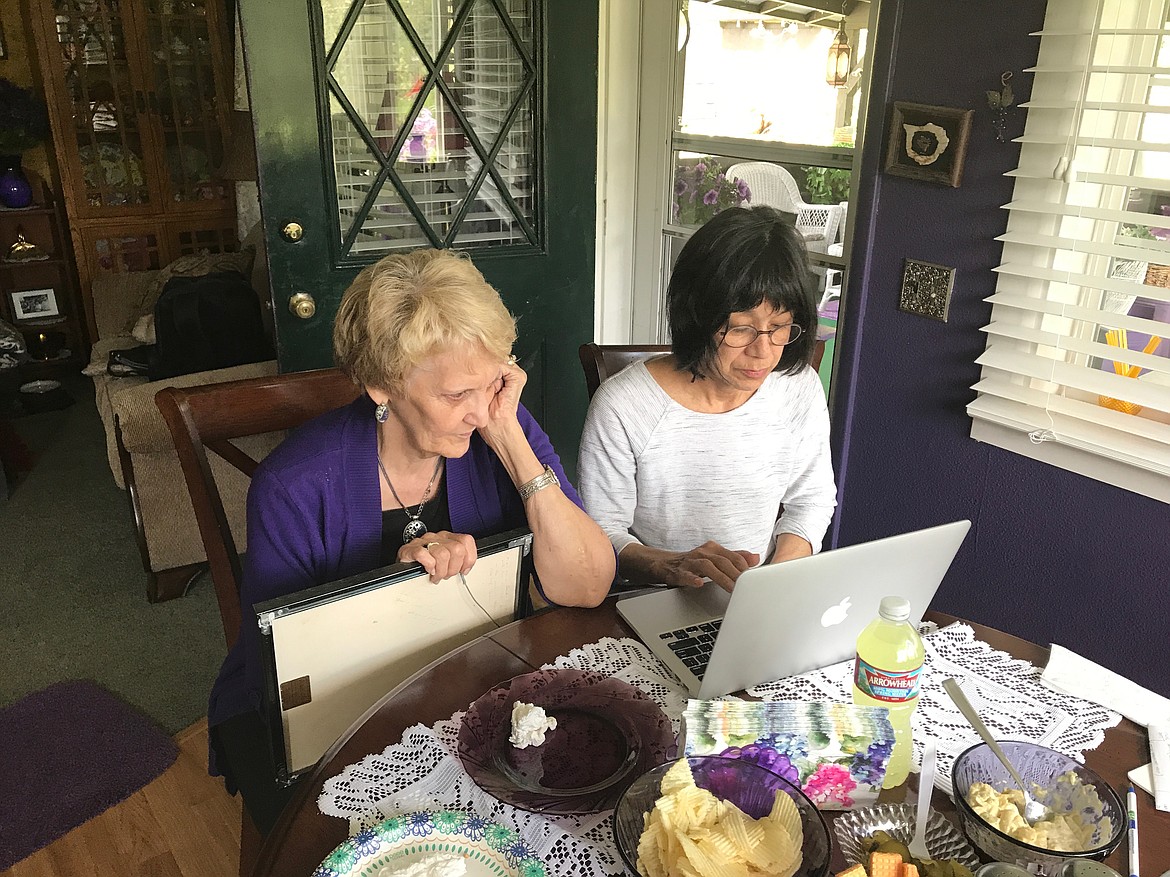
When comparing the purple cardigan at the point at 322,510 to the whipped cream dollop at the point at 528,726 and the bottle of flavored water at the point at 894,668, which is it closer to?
the whipped cream dollop at the point at 528,726

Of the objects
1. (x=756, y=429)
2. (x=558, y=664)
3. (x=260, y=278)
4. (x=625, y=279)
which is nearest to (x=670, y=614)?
(x=558, y=664)

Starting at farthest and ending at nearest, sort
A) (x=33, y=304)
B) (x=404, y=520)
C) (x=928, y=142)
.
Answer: (x=33, y=304) < (x=928, y=142) < (x=404, y=520)

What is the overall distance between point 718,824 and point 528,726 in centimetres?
25

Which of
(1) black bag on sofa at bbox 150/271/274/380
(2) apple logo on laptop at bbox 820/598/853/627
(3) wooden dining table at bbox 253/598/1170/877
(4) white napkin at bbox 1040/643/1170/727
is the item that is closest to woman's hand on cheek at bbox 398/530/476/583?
(3) wooden dining table at bbox 253/598/1170/877

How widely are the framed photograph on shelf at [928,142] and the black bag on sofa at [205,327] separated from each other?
2046 millimetres

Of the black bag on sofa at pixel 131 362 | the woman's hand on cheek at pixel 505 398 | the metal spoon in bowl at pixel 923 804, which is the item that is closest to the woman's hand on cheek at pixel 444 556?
the woman's hand on cheek at pixel 505 398

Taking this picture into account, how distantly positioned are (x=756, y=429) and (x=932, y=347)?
0.71 metres

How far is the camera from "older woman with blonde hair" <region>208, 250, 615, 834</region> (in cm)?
124

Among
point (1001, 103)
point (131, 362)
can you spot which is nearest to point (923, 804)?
point (1001, 103)

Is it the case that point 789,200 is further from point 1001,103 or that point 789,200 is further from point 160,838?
point 160,838

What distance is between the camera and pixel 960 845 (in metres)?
0.87

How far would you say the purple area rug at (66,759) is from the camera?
1.90 meters

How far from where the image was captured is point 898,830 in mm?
874

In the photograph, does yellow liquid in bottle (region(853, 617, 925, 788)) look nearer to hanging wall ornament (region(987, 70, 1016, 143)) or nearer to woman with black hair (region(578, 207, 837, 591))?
woman with black hair (region(578, 207, 837, 591))
